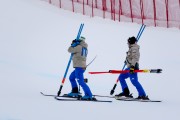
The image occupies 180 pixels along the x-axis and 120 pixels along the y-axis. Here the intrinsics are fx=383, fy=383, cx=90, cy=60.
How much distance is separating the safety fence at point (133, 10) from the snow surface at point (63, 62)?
994mm

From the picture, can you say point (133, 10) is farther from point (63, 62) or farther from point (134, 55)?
point (134, 55)

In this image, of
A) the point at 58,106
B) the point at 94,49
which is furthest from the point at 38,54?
the point at 58,106

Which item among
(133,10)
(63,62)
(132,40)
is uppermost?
(133,10)

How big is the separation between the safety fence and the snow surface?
99 cm

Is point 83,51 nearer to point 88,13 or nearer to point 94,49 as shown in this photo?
point 94,49

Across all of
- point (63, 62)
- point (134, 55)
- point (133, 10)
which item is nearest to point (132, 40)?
point (134, 55)

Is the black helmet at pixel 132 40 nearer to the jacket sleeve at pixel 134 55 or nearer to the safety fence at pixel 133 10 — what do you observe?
the jacket sleeve at pixel 134 55

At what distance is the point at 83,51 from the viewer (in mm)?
6125

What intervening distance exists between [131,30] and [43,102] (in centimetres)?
1011

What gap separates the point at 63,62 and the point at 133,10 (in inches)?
302

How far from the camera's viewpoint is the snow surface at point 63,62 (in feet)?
16.6

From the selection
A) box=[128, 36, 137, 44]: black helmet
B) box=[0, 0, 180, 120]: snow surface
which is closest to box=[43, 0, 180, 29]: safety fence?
box=[0, 0, 180, 120]: snow surface

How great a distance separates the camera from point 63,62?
11094mm

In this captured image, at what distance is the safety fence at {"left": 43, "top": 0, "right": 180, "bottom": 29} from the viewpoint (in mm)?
17141
